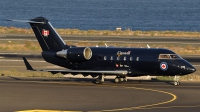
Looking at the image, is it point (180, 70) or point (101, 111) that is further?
point (180, 70)

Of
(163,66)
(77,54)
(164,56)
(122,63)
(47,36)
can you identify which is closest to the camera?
(163,66)

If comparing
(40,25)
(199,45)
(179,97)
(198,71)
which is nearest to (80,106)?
(179,97)

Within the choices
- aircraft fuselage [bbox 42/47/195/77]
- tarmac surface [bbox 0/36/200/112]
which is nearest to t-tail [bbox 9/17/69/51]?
aircraft fuselage [bbox 42/47/195/77]

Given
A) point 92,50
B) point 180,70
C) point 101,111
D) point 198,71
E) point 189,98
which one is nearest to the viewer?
point 101,111

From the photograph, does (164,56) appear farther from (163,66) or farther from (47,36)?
(47,36)

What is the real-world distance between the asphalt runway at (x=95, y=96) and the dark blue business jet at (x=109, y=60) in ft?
3.34

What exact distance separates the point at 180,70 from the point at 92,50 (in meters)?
6.98

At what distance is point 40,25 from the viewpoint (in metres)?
47.5

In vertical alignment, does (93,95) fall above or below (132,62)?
below

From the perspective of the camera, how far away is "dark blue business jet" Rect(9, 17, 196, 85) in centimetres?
4384

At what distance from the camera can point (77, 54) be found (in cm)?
4569

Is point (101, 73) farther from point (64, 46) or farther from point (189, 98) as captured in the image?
point (189, 98)

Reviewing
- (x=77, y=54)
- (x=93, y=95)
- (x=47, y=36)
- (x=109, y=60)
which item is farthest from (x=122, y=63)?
(x=93, y=95)

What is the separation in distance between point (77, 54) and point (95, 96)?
769cm
